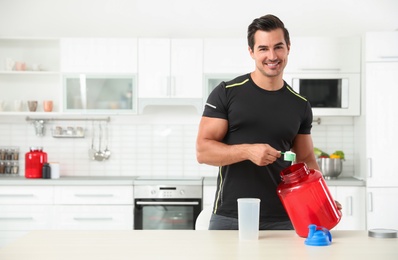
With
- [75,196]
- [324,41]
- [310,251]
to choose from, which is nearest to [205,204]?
[75,196]

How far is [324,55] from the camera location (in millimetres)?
4602

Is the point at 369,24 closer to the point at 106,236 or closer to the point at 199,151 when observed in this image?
the point at 199,151

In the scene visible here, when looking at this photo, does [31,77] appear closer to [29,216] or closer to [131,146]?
[131,146]

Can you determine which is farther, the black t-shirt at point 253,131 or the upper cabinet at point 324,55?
the upper cabinet at point 324,55

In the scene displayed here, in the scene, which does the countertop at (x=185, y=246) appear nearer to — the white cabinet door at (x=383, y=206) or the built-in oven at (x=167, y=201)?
the built-in oven at (x=167, y=201)

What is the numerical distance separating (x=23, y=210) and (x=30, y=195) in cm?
13

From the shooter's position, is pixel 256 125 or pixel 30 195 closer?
pixel 256 125

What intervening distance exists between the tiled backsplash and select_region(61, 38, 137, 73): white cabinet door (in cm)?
57

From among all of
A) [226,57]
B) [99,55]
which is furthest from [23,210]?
[226,57]

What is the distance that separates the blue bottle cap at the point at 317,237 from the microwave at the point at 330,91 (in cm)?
273

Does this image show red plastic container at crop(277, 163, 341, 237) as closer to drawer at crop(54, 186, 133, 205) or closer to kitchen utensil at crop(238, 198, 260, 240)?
kitchen utensil at crop(238, 198, 260, 240)

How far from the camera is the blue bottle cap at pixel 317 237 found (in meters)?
1.92

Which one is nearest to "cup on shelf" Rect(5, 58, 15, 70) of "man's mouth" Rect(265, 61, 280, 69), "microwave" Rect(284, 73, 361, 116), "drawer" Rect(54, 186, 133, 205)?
"drawer" Rect(54, 186, 133, 205)

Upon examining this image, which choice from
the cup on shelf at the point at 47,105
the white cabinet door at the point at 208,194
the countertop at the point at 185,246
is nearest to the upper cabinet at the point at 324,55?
the white cabinet door at the point at 208,194
